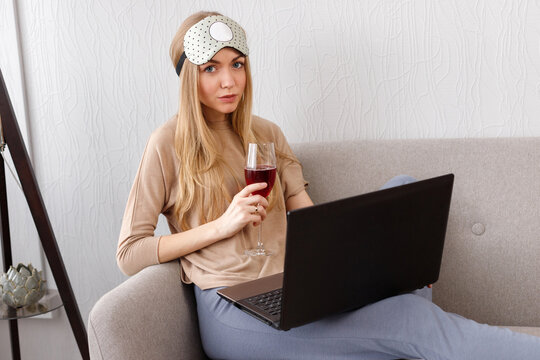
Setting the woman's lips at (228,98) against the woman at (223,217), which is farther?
the woman's lips at (228,98)

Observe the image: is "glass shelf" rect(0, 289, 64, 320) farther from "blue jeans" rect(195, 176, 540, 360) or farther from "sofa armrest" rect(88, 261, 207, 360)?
"blue jeans" rect(195, 176, 540, 360)

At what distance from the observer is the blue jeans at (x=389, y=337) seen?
118 centimetres

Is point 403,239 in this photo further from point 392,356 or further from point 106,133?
point 106,133

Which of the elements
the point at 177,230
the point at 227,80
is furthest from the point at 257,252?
Answer: the point at 227,80

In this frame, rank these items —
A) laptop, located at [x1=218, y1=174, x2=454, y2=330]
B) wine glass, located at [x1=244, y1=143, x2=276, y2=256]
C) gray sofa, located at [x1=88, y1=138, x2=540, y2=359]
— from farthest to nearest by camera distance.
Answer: gray sofa, located at [x1=88, y1=138, x2=540, y2=359] → wine glass, located at [x1=244, y1=143, x2=276, y2=256] → laptop, located at [x1=218, y1=174, x2=454, y2=330]

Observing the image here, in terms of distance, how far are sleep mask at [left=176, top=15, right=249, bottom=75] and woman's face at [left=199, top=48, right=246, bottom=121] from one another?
0.02m

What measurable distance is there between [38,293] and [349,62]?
1224mm

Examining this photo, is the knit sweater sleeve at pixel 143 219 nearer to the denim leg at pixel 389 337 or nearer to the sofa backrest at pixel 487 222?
the denim leg at pixel 389 337

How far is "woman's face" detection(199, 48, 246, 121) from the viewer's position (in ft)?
5.03

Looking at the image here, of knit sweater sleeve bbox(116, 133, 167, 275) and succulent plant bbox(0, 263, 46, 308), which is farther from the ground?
knit sweater sleeve bbox(116, 133, 167, 275)

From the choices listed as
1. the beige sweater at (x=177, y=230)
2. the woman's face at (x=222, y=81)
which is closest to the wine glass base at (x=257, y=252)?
the beige sweater at (x=177, y=230)

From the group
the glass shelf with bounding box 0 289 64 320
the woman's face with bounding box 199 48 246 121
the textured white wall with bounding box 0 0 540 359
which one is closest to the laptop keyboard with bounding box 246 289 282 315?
the woman's face with bounding box 199 48 246 121

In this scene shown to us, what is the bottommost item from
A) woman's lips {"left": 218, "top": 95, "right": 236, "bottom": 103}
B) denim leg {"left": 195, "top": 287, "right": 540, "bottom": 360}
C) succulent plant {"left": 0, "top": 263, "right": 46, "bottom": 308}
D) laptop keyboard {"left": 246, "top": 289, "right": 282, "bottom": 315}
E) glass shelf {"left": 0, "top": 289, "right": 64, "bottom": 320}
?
glass shelf {"left": 0, "top": 289, "right": 64, "bottom": 320}

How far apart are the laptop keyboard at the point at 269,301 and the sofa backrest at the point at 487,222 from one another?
59cm
